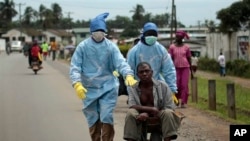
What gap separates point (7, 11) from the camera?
133m

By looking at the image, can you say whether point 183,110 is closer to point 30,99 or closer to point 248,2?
point 30,99

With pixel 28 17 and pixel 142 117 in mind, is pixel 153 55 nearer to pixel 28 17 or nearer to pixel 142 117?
pixel 142 117


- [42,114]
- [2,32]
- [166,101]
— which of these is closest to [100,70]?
[166,101]

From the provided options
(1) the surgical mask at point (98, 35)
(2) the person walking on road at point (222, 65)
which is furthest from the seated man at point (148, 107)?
(2) the person walking on road at point (222, 65)

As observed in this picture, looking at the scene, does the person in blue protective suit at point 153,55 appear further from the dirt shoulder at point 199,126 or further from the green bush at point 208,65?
the green bush at point 208,65

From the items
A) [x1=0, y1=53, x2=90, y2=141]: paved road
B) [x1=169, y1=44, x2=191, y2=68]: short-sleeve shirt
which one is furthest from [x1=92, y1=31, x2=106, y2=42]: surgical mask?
[x1=169, y1=44, x2=191, y2=68]: short-sleeve shirt

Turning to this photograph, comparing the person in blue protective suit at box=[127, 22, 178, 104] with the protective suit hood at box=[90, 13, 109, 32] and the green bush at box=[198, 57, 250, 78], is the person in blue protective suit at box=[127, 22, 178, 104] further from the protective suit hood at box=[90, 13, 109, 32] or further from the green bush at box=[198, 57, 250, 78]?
the green bush at box=[198, 57, 250, 78]

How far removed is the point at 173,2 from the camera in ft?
125

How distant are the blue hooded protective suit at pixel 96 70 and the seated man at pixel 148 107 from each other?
582 mm

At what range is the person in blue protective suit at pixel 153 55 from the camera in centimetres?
814

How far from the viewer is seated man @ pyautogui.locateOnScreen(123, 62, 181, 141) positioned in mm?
6625

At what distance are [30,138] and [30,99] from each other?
20.1 feet

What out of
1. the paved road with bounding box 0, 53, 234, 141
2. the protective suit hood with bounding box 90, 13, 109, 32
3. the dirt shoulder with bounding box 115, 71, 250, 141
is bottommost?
the dirt shoulder with bounding box 115, 71, 250, 141

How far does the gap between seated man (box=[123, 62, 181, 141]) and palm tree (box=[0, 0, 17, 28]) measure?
417 feet
